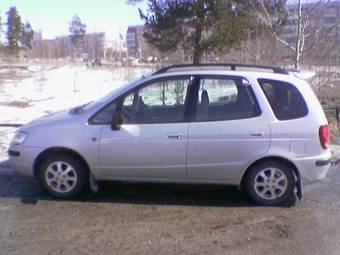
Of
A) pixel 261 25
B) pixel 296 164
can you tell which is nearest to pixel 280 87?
pixel 296 164

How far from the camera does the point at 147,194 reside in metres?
5.59

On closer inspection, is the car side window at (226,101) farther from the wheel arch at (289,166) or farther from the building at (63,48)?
the building at (63,48)

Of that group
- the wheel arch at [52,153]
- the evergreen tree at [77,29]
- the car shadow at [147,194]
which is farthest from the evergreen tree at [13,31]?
the wheel arch at [52,153]

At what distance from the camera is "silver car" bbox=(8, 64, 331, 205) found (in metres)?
5.05

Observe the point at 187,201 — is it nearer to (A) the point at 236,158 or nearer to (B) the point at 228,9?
(A) the point at 236,158

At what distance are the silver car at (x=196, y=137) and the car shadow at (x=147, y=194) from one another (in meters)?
0.22

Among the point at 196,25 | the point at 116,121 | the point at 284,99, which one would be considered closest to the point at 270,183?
the point at 284,99

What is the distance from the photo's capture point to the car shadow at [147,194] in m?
5.33

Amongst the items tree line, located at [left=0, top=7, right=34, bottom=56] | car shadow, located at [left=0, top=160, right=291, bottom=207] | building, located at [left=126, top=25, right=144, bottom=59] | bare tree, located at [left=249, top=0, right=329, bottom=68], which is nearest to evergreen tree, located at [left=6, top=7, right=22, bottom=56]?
tree line, located at [left=0, top=7, right=34, bottom=56]

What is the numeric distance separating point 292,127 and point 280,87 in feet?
1.64

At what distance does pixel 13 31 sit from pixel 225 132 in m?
79.2

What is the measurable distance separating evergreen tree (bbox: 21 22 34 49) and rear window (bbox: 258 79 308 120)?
3292 inches

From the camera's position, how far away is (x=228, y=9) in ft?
37.2

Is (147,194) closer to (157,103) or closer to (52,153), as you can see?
(157,103)
